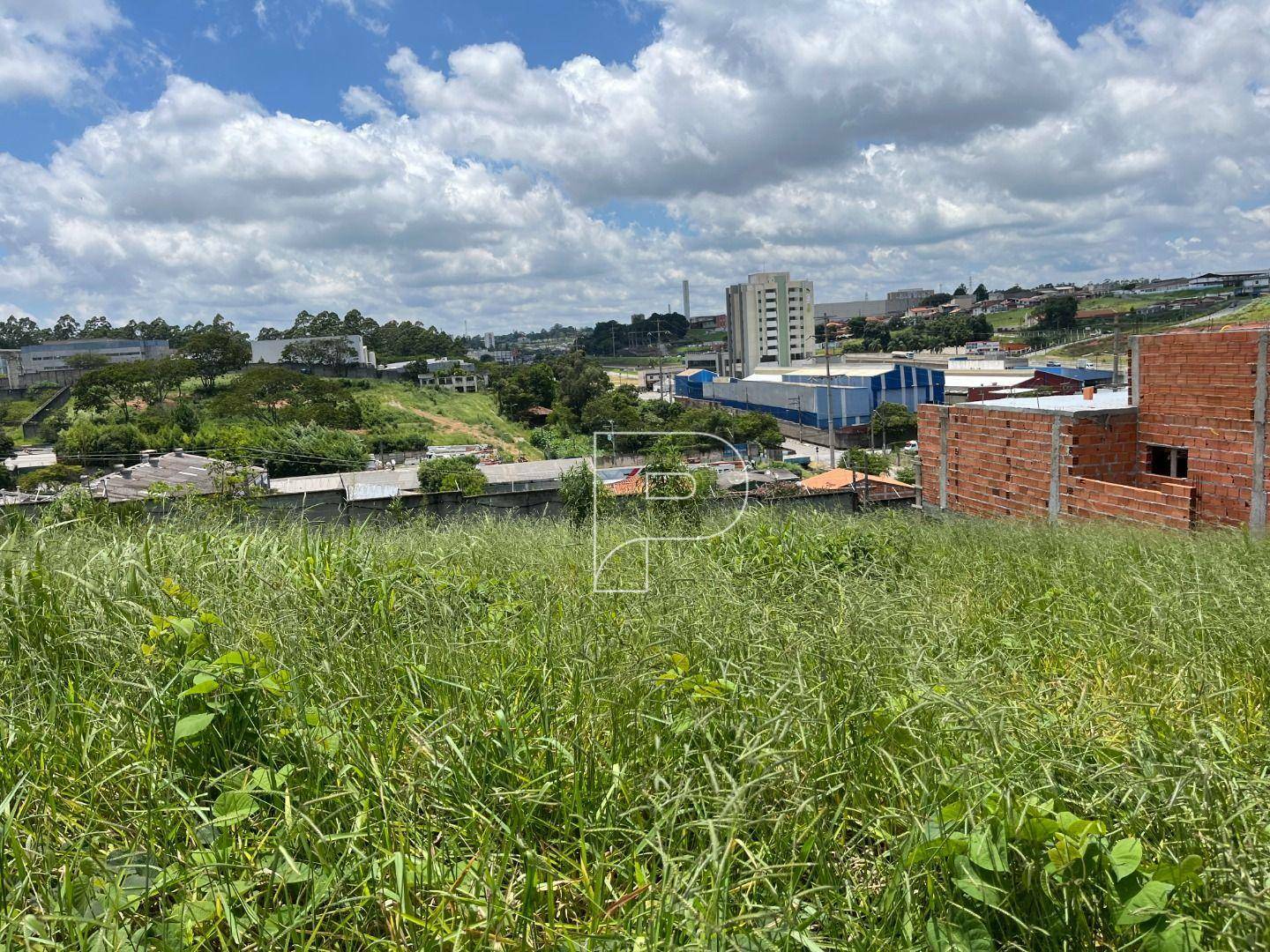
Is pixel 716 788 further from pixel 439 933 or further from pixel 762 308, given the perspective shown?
pixel 762 308

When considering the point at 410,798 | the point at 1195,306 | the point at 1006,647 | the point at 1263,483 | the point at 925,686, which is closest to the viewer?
the point at 410,798

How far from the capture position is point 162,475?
19.3 meters

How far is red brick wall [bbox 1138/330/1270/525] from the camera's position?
723 centimetres

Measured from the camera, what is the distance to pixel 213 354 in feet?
189

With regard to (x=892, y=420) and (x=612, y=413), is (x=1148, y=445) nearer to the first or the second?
(x=892, y=420)

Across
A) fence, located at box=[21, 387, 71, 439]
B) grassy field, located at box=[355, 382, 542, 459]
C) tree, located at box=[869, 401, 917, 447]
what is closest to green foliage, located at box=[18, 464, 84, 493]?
grassy field, located at box=[355, 382, 542, 459]

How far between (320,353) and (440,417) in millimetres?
18619

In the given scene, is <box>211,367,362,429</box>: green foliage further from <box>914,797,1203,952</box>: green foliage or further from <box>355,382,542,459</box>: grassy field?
<box>914,797,1203,952</box>: green foliage

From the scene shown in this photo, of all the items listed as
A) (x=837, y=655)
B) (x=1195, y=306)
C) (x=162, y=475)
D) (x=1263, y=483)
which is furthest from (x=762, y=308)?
(x=837, y=655)

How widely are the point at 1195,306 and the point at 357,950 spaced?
231ft

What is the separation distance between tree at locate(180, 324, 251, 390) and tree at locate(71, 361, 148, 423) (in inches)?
251

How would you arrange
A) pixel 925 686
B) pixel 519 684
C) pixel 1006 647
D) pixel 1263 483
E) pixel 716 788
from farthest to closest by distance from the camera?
1. pixel 1263 483
2. pixel 1006 647
3. pixel 519 684
4. pixel 925 686
5. pixel 716 788

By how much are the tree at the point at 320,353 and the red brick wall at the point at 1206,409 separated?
6635 cm

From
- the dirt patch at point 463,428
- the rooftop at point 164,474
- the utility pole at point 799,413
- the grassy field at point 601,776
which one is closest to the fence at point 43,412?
the dirt patch at point 463,428
